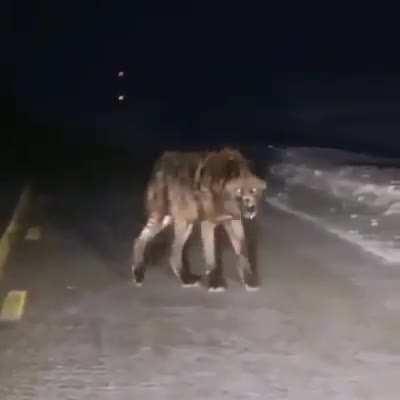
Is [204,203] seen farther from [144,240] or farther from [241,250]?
[144,240]

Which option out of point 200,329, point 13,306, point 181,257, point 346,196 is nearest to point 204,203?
point 181,257

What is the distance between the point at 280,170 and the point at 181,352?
2007 cm

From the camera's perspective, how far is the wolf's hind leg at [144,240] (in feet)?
44.4

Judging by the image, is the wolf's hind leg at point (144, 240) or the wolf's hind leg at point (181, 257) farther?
the wolf's hind leg at point (144, 240)

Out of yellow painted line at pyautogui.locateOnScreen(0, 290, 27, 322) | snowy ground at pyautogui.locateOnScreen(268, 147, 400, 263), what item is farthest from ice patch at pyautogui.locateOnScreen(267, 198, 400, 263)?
yellow painted line at pyautogui.locateOnScreen(0, 290, 27, 322)

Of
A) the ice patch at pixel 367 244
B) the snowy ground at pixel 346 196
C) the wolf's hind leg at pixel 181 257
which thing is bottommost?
the snowy ground at pixel 346 196

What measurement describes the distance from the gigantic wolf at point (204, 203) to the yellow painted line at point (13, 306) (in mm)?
1232

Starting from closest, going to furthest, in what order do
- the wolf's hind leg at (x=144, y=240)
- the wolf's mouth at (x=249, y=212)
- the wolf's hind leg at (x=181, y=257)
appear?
the wolf's mouth at (x=249, y=212) → the wolf's hind leg at (x=181, y=257) → the wolf's hind leg at (x=144, y=240)

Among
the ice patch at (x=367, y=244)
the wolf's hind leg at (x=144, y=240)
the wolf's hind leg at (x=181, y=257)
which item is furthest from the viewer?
the ice patch at (x=367, y=244)

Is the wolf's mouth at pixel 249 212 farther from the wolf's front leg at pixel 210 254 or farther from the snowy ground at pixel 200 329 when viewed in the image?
the snowy ground at pixel 200 329

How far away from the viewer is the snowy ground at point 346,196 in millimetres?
17312

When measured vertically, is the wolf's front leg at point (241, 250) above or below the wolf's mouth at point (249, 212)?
below

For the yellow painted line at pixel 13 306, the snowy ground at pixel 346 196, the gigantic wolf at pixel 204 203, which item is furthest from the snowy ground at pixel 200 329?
the snowy ground at pixel 346 196

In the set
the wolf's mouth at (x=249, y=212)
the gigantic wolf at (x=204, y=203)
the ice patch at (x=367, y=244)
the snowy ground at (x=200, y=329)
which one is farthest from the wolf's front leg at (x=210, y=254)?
the ice patch at (x=367, y=244)
